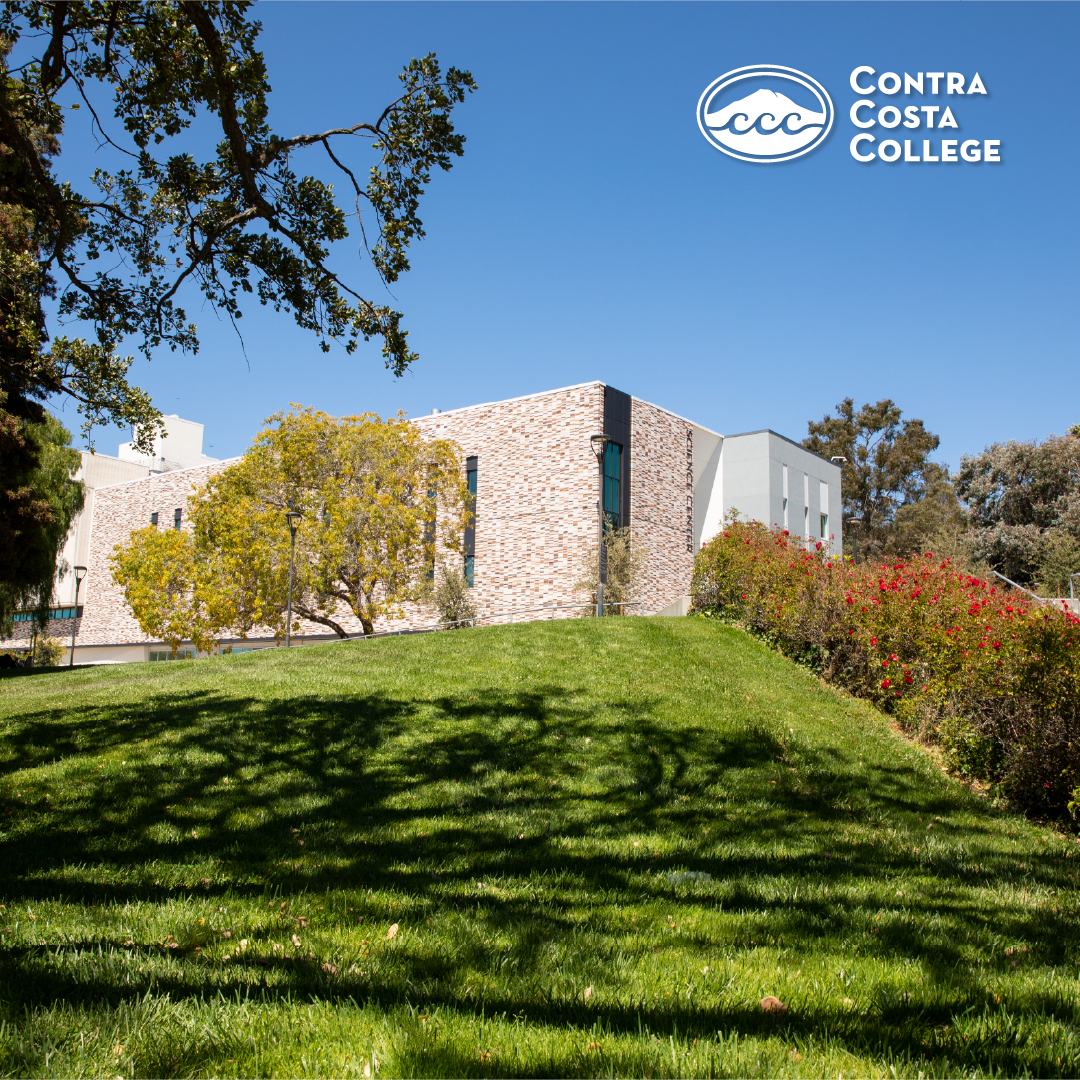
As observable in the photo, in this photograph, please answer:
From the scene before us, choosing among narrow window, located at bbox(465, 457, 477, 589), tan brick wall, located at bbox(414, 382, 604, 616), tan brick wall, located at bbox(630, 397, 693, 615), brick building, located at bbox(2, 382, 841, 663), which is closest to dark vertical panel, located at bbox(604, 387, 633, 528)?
brick building, located at bbox(2, 382, 841, 663)

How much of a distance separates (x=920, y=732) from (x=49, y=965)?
11808 mm

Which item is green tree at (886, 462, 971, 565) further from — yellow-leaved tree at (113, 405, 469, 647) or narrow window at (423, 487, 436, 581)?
yellow-leaved tree at (113, 405, 469, 647)

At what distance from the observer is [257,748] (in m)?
7.93

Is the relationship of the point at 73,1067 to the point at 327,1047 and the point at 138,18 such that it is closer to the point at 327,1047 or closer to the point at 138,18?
the point at 327,1047

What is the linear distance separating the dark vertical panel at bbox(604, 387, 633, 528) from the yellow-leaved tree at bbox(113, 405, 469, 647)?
6906mm

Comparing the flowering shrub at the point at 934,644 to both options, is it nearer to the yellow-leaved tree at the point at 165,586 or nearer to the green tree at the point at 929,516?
the yellow-leaved tree at the point at 165,586

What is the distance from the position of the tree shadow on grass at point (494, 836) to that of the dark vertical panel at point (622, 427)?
23707 millimetres

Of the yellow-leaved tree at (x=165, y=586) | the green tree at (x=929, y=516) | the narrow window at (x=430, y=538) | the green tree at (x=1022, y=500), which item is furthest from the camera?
the green tree at (x=929, y=516)

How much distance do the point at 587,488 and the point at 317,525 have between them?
10.9 meters

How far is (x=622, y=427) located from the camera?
3406 centimetres

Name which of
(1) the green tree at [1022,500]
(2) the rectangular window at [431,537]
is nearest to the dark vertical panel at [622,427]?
(2) the rectangular window at [431,537]

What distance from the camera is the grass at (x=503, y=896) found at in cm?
264

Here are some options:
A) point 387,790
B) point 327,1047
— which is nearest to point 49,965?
point 327,1047

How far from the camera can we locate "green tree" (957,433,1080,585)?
46000 mm
